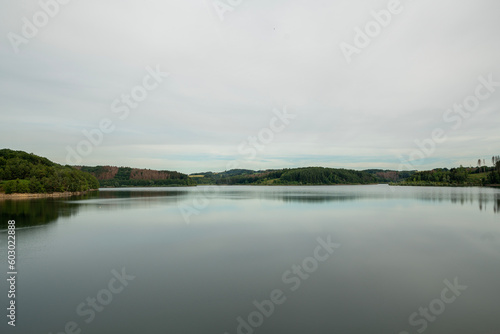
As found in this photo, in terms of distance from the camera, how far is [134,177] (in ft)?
573

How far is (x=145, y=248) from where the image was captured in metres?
16.1

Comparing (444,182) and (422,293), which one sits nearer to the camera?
(422,293)

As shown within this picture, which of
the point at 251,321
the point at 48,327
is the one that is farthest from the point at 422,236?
the point at 48,327

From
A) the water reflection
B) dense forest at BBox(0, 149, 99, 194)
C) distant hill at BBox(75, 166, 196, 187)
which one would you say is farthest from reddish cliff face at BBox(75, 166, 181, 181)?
the water reflection

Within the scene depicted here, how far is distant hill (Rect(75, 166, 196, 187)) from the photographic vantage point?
16575 cm

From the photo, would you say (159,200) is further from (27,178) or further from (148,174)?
(148,174)

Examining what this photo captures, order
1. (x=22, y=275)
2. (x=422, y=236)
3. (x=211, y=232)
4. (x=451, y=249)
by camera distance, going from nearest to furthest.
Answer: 1. (x=22, y=275)
2. (x=451, y=249)
3. (x=422, y=236)
4. (x=211, y=232)

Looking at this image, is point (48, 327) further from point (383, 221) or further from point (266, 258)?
point (383, 221)

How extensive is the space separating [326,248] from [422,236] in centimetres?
813
